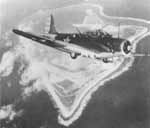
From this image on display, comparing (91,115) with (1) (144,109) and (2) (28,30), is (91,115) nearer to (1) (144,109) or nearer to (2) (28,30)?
(1) (144,109)

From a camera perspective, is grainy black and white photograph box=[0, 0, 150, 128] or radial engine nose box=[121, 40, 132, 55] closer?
radial engine nose box=[121, 40, 132, 55]

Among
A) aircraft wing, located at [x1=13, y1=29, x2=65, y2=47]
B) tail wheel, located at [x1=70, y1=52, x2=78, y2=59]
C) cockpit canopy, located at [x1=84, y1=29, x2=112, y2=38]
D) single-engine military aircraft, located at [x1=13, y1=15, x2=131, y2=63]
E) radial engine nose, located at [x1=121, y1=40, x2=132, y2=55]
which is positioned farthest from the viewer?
aircraft wing, located at [x1=13, y1=29, x2=65, y2=47]

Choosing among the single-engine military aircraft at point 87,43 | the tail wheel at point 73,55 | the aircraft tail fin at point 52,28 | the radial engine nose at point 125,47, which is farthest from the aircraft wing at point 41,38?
the radial engine nose at point 125,47

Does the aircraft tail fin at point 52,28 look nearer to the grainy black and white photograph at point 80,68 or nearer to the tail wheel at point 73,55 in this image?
the grainy black and white photograph at point 80,68

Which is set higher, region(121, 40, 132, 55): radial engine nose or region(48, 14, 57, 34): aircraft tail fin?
region(48, 14, 57, 34): aircraft tail fin

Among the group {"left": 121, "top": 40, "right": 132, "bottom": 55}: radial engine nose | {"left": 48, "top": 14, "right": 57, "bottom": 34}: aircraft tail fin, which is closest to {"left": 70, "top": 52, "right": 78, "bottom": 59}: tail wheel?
{"left": 48, "top": 14, "right": 57, "bottom": 34}: aircraft tail fin

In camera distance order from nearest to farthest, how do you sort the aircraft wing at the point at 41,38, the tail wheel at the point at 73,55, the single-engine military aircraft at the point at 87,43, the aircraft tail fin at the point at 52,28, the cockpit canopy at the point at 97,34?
the single-engine military aircraft at the point at 87,43, the cockpit canopy at the point at 97,34, the tail wheel at the point at 73,55, the aircraft wing at the point at 41,38, the aircraft tail fin at the point at 52,28

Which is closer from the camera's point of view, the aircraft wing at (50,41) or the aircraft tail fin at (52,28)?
the aircraft wing at (50,41)

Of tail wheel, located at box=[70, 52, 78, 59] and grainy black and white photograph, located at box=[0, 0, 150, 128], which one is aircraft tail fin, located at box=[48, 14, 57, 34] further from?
tail wheel, located at box=[70, 52, 78, 59]

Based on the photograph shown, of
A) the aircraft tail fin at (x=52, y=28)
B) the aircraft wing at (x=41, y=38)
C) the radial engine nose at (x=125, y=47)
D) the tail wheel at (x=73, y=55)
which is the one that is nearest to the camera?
the radial engine nose at (x=125, y=47)

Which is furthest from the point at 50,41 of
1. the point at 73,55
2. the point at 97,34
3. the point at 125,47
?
the point at 125,47
